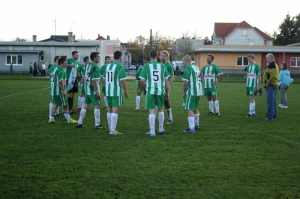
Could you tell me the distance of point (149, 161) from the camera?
24.0ft

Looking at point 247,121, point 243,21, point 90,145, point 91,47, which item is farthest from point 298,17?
point 90,145

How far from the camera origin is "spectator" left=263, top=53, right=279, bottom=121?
12.8 metres

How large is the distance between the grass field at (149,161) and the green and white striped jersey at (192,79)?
3.75ft

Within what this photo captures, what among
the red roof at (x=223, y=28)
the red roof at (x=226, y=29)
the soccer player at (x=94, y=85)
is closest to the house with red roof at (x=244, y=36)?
the red roof at (x=226, y=29)

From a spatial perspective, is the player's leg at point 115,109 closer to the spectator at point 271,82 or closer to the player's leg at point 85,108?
the player's leg at point 85,108

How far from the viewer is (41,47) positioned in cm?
5900

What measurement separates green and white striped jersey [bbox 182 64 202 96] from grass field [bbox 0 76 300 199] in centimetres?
114

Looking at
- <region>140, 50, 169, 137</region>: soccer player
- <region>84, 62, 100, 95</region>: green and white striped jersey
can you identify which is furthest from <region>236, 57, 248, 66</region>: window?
<region>140, 50, 169, 137</region>: soccer player

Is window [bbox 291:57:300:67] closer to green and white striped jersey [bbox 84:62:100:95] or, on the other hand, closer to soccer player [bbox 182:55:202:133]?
soccer player [bbox 182:55:202:133]

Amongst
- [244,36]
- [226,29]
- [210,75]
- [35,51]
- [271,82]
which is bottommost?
[271,82]

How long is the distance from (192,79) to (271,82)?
382 cm

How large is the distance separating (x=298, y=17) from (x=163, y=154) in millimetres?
90749

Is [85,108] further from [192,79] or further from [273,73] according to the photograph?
[273,73]

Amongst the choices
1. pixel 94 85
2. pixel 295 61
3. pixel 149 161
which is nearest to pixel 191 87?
pixel 94 85
